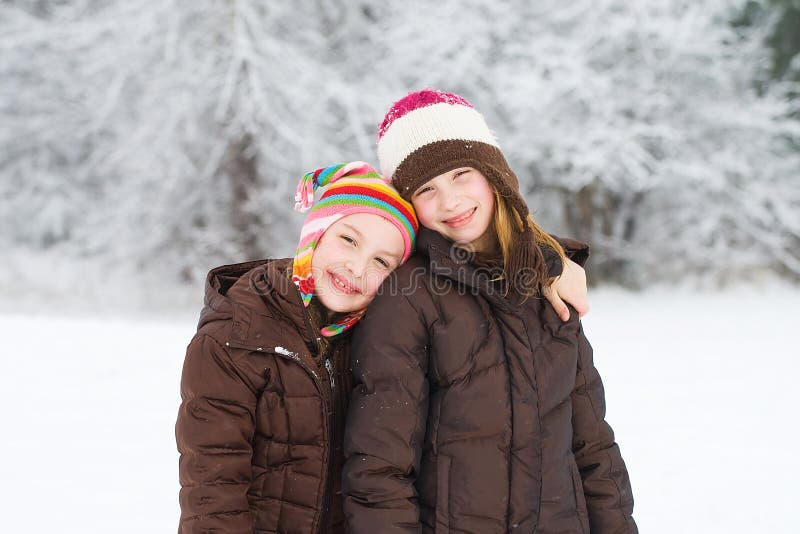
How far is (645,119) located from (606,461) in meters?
8.32

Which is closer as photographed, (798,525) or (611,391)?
(798,525)

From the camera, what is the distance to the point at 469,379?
1.60 metres

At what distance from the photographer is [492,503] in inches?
61.4

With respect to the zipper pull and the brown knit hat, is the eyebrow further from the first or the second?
the zipper pull

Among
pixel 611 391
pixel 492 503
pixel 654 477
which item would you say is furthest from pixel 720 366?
pixel 492 503

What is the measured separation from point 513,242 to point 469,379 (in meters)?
0.45

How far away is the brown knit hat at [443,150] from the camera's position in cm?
175

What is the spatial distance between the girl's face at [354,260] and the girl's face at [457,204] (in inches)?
4.9

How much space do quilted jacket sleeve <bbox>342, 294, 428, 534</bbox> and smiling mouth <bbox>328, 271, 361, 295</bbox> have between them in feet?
0.35

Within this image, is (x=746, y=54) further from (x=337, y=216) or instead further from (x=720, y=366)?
(x=337, y=216)

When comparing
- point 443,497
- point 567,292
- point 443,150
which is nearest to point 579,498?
point 443,497

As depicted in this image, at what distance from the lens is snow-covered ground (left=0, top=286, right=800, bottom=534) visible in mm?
3150

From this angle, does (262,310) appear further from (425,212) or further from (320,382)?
(425,212)

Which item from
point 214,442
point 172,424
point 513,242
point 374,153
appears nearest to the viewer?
point 214,442
